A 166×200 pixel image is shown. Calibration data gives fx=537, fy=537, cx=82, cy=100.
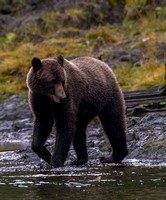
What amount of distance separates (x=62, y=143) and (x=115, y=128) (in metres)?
1.44

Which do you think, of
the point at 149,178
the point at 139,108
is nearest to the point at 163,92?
the point at 139,108

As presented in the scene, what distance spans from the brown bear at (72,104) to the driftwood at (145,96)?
4.21m

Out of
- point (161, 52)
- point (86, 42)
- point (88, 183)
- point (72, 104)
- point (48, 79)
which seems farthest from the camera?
point (86, 42)

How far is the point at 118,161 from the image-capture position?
334 inches

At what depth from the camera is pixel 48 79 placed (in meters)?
7.27

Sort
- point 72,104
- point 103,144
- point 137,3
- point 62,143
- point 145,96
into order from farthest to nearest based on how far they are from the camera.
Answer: point 137,3, point 145,96, point 103,144, point 72,104, point 62,143

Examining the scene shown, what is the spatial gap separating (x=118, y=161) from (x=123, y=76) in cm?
799

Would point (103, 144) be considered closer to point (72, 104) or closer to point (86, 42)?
point (72, 104)

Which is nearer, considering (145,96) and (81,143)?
(81,143)

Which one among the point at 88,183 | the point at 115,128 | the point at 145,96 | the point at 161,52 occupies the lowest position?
the point at 161,52

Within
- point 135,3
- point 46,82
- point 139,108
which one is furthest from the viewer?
point 135,3

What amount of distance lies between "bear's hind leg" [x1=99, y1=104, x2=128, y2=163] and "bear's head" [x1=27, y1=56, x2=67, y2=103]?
1.52 m

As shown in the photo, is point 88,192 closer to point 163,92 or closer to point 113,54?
point 163,92

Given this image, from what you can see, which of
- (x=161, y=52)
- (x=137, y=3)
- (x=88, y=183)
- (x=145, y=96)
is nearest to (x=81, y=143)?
(x=88, y=183)
